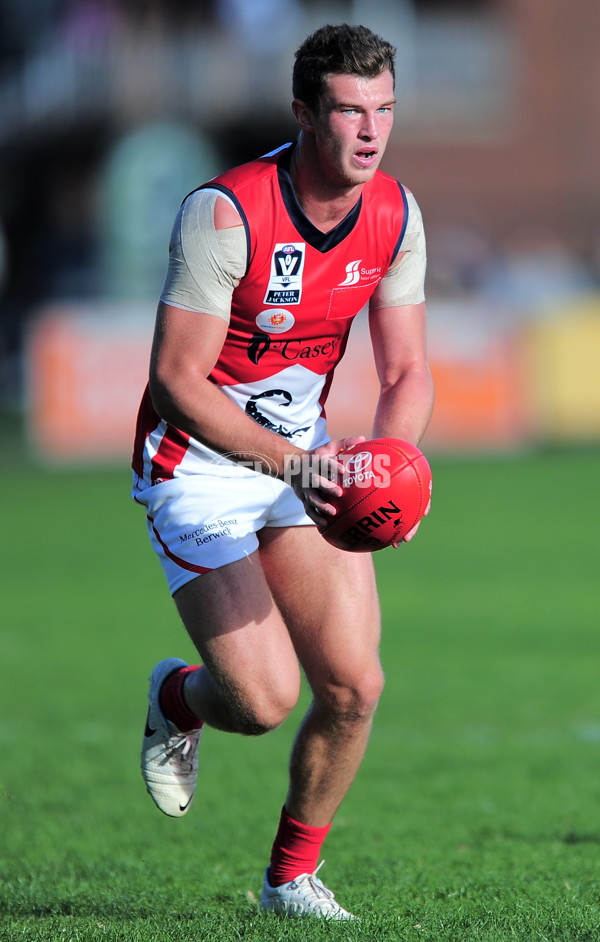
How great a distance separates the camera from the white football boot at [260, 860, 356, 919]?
429cm

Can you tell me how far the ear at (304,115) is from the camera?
13.7ft

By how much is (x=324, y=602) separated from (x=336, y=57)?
5.59 feet

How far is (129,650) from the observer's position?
9234mm

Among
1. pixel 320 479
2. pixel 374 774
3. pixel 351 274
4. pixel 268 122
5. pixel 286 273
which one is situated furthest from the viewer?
pixel 268 122

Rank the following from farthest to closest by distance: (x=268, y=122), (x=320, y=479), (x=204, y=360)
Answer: (x=268, y=122) → (x=204, y=360) → (x=320, y=479)

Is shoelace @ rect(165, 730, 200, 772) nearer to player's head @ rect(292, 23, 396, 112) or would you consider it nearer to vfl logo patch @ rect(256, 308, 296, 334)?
vfl logo patch @ rect(256, 308, 296, 334)

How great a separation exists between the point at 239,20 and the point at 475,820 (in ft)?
91.6

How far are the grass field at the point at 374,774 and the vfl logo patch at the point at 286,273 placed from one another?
193 cm

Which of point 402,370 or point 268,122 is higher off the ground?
point 268,122

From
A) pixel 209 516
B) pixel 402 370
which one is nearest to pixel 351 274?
pixel 402 370

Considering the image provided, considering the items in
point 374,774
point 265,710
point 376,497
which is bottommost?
point 374,774

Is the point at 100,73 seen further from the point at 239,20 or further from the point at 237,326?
the point at 237,326

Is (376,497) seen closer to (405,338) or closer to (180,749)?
(405,338)

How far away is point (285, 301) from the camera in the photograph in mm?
4289
